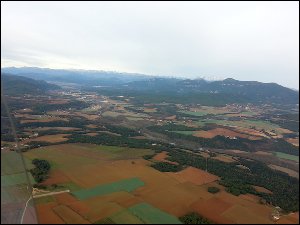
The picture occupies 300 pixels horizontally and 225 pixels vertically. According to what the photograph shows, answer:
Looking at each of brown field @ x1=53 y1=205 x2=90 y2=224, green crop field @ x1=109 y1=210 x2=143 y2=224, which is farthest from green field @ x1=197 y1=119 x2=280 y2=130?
brown field @ x1=53 y1=205 x2=90 y2=224

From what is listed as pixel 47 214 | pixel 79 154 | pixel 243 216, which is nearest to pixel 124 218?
pixel 47 214

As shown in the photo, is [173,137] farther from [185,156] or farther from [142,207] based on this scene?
[142,207]

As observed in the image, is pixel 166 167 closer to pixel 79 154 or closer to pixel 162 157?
pixel 162 157

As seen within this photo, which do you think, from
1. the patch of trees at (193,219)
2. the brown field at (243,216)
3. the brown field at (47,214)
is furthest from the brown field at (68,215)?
the brown field at (243,216)

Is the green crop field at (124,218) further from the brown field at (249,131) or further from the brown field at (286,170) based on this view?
the brown field at (249,131)

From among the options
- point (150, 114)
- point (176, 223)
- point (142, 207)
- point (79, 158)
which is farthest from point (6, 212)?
point (150, 114)

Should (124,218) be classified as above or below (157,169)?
above
